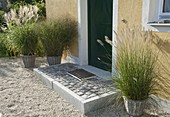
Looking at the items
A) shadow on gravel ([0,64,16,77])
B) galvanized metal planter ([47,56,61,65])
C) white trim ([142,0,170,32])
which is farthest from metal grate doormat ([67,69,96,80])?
shadow on gravel ([0,64,16,77])

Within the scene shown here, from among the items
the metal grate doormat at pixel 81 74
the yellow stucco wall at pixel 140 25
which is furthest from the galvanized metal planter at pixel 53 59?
the yellow stucco wall at pixel 140 25

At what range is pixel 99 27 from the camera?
5160 millimetres

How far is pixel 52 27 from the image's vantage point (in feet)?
18.1

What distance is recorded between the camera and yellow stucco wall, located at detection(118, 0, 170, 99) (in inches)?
126

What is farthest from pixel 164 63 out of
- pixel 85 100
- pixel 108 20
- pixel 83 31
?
pixel 83 31

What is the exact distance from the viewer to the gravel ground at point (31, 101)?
3352 millimetres

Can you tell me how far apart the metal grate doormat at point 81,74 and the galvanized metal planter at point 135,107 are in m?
1.58

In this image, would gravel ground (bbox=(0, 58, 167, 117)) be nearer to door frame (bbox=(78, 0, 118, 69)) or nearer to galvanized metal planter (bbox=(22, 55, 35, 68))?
galvanized metal planter (bbox=(22, 55, 35, 68))

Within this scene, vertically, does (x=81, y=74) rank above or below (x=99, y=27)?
below

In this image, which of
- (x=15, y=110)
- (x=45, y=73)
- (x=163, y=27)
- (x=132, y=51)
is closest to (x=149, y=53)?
(x=132, y=51)

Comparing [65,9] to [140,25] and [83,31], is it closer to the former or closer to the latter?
[83,31]

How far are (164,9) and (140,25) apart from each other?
0.48m

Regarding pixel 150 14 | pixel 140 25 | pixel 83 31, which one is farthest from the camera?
pixel 83 31

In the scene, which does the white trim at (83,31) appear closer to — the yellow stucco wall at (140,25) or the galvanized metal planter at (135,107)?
the yellow stucco wall at (140,25)
